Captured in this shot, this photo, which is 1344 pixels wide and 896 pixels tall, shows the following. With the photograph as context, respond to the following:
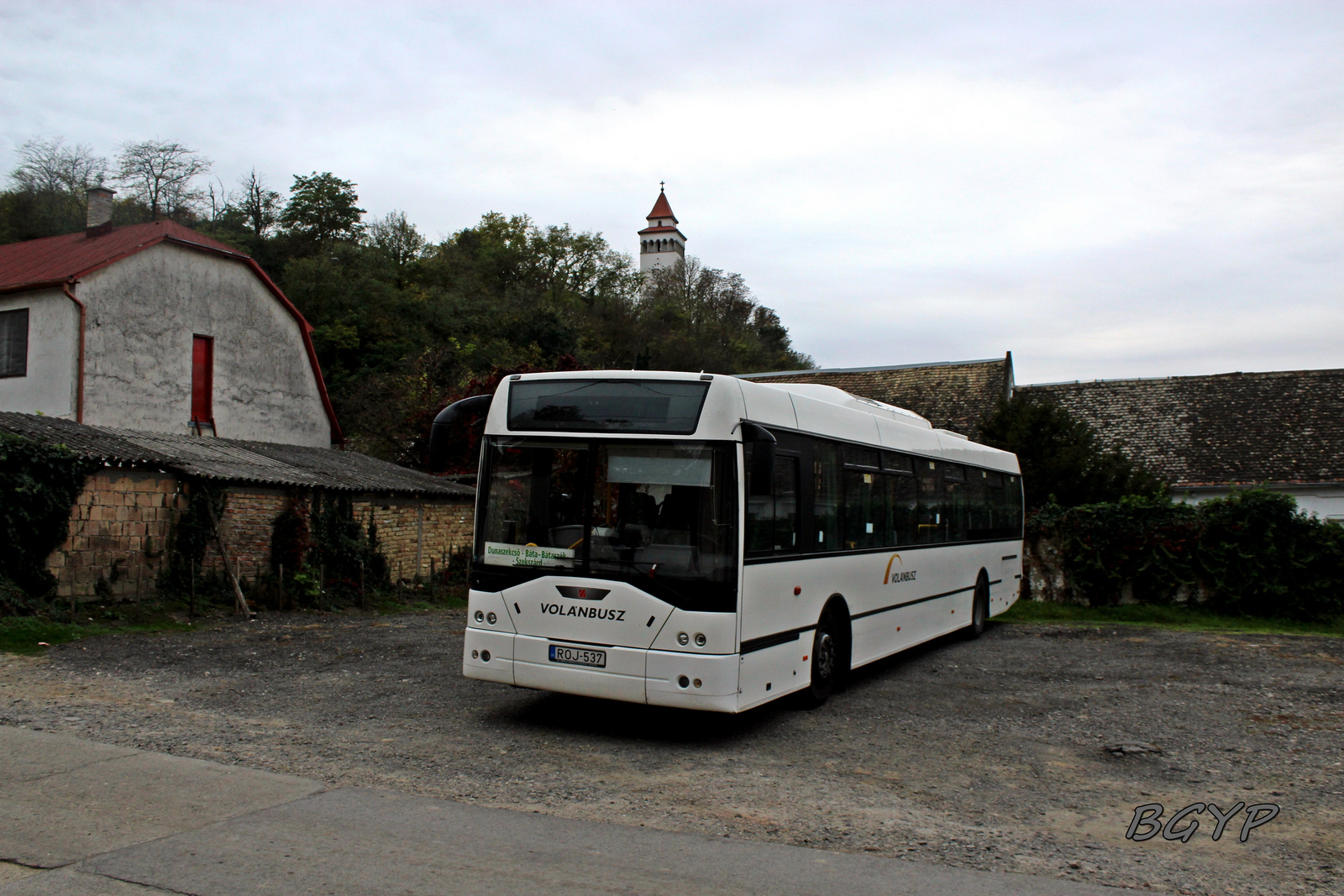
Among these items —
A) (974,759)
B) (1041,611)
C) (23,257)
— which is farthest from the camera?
(23,257)

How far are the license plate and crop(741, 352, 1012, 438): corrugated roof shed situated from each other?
2553 centimetres

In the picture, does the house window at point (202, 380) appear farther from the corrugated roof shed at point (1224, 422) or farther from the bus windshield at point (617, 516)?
the corrugated roof shed at point (1224, 422)

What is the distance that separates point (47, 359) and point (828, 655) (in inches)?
778

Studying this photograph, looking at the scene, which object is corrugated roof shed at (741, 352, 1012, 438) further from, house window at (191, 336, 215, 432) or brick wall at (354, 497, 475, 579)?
house window at (191, 336, 215, 432)

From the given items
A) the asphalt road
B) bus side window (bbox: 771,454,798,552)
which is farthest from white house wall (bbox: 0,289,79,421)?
bus side window (bbox: 771,454,798,552)

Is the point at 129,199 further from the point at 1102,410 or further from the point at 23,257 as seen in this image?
the point at 1102,410

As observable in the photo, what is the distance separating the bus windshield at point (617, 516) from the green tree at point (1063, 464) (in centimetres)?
1675

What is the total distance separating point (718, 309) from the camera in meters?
66.9

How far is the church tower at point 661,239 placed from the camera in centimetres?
9969

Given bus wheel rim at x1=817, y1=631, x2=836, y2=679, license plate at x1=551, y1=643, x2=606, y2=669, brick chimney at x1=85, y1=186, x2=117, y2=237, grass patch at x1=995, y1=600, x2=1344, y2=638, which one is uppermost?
brick chimney at x1=85, y1=186, x2=117, y2=237

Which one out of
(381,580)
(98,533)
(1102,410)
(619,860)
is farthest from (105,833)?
(1102,410)

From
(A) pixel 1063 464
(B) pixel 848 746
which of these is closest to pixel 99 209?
(A) pixel 1063 464

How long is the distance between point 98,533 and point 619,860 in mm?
14178

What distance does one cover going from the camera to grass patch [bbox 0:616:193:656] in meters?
12.1
